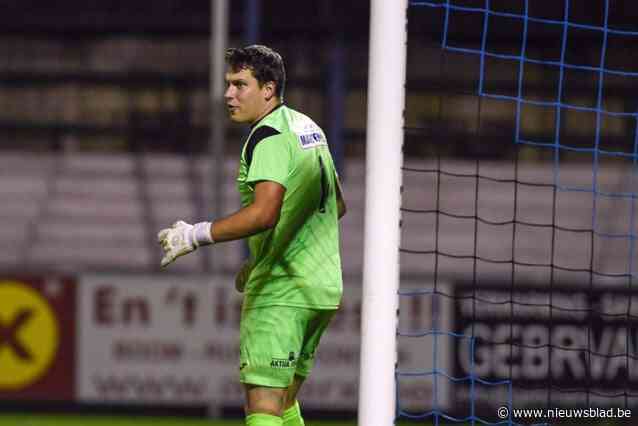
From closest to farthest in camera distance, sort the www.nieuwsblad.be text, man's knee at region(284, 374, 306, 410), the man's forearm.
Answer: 1. the man's forearm
2. man's knee at region(284, 374, 306, 410)
3. the www.nieuwsblad.be text

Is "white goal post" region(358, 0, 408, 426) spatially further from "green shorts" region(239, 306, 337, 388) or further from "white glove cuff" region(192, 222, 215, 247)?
"white glove cuff" region(192, 222, 215, 247)

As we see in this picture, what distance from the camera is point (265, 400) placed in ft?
14.1

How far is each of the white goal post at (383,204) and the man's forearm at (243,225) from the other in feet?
1.32

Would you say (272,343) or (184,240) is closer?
(184,240)

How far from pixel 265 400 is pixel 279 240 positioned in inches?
22.8

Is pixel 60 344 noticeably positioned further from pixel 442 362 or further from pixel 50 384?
pixel 442 362

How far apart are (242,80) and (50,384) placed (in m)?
5.84

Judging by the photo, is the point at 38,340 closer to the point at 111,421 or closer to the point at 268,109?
the point at 111,421

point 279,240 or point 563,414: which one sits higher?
point 279,240

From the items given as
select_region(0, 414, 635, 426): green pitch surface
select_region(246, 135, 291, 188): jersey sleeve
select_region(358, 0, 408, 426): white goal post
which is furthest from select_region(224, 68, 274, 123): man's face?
select_region(0, 414, 635, 426): green pitch surface

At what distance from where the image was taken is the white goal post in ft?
13.8

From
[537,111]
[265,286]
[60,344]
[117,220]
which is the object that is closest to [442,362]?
[60,344]

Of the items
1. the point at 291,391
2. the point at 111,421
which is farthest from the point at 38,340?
the point at 291,391

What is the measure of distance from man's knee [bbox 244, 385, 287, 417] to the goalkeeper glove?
596 millimetres
